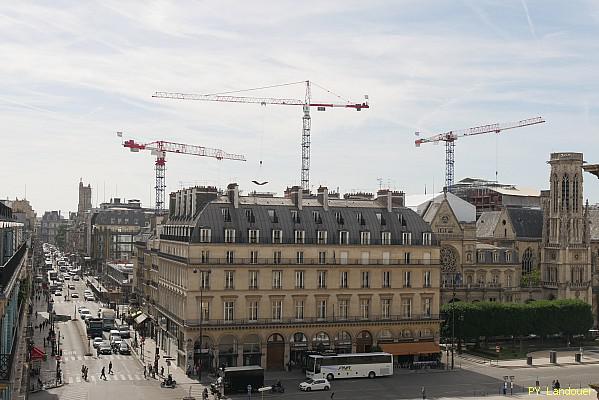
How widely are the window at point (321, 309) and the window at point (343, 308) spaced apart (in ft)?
→ 6.23

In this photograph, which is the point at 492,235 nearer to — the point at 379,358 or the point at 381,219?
the point at 381,219

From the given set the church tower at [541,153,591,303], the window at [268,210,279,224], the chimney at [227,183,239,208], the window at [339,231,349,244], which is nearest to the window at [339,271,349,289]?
the window at [339,231,349,244]

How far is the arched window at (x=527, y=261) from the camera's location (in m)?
151

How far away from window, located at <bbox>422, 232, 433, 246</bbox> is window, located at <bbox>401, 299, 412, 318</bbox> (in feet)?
24.9

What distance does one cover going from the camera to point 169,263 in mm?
105875

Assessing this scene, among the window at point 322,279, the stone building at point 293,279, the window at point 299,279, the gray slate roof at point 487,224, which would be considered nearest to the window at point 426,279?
the stone building at point 293,279

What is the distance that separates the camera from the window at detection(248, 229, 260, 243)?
9812cm

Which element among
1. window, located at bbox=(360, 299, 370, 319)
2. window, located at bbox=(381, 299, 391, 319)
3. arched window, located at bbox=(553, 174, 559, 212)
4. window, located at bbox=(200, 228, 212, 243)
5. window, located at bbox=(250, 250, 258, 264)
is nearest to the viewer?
window, located at bbox=(200, 228, 212, 243)

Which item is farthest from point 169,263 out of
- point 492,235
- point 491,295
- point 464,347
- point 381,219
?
point 492,235

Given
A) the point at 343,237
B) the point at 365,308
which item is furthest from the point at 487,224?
the point at 343,237

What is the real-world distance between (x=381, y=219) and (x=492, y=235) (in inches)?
2003

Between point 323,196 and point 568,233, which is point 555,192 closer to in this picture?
point 568,233

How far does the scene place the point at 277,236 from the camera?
99438 mm

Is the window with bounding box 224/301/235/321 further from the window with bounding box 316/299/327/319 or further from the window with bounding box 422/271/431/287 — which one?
the window with bounding box 422/271/431/287
